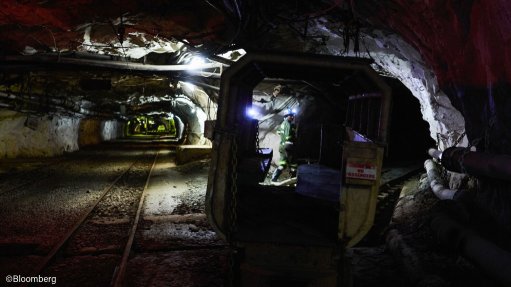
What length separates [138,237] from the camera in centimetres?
619

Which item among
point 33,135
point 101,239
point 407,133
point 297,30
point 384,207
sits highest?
point 297,30

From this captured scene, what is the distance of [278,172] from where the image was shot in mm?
11555

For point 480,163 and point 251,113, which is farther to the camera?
point 251,113

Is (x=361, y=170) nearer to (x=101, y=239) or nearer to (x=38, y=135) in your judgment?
(x=101, y=239)

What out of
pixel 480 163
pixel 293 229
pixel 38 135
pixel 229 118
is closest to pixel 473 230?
pixel 480 163

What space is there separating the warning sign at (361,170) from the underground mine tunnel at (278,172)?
1 centimetres

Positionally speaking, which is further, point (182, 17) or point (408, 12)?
point (182, 17)

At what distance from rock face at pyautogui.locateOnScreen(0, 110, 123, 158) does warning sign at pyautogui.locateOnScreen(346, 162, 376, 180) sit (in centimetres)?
1578

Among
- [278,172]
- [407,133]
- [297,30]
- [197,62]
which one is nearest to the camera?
[297,30]

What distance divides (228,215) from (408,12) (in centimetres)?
435

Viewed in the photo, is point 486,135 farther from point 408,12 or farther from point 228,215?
point 228,215

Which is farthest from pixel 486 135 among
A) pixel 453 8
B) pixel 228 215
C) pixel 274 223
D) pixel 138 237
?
pixel 138 237

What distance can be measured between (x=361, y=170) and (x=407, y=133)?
546 inches

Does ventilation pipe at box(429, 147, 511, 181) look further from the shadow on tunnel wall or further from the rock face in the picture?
the rock face
